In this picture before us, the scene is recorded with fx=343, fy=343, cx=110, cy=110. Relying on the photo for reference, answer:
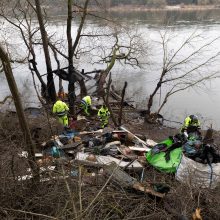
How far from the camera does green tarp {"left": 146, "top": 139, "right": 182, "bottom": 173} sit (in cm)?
747

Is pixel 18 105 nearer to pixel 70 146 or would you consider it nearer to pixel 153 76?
pixel 70 146

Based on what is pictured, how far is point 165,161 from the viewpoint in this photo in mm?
7652

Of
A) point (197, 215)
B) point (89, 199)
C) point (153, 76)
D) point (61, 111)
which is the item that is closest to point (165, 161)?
point (197, 215)

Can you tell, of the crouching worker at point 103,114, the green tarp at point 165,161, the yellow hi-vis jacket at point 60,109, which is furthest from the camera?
the crouching worker at point 103,114

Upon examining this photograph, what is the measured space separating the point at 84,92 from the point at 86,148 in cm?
965

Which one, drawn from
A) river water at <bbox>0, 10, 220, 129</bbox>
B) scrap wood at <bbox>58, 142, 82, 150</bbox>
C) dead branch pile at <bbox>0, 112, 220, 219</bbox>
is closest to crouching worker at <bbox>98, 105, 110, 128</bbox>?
scrap wood at <bbox>58, 142, 82, 150</bbox>

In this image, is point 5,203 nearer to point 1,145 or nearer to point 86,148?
point 1,145

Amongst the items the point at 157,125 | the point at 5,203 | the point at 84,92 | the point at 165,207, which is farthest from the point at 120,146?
the point at 84,92

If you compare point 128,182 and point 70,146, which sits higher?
point 128,182

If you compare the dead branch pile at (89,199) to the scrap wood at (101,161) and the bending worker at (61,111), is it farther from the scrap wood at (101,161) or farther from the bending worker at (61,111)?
the bending worker at (61,111)

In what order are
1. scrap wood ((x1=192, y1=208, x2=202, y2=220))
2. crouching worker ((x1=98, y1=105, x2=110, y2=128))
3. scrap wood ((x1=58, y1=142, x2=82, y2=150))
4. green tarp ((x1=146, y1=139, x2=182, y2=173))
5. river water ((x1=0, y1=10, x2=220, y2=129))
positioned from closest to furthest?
scrap wood ((x1=192, y1=208, x2=202, y2=220)), green tarp ((x1=146, y1=139, x2=182, y2=173)), scrap wood ((x1=58, y1=142, x2=82, y2=150)), crouching worker ((x1=98, y1=105, x2=110, y2=128)), river water ((x1=0, y1=10, x2=220, y2=129))

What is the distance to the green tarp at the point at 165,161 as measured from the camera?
7468 millimetres

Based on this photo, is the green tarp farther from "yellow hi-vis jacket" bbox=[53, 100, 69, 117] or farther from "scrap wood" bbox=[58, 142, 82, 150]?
"yellow hi-vis jacket" bbox=[53, 100, 69, 117]

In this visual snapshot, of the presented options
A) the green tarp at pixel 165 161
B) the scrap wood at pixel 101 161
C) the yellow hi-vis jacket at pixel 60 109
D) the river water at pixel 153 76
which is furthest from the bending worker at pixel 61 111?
the river water at pixel 153 76
